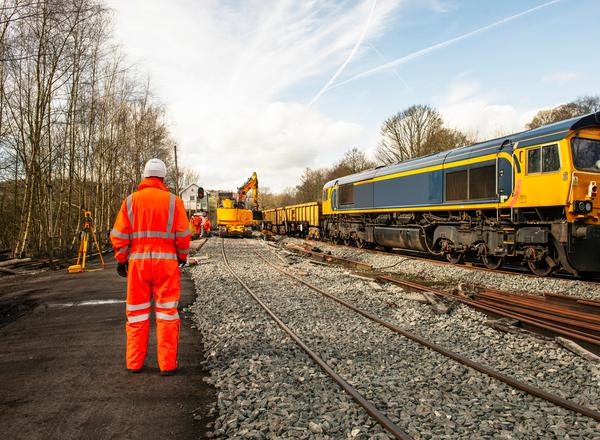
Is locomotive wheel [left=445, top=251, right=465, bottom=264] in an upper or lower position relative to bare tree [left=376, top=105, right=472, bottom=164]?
lower

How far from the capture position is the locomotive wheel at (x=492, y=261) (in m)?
10.8

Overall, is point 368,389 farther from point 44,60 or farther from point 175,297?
point 44,60

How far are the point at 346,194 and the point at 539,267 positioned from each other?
11109 mm

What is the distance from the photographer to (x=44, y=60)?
1370cm

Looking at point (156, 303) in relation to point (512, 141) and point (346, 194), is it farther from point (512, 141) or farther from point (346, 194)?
point (346, 194)

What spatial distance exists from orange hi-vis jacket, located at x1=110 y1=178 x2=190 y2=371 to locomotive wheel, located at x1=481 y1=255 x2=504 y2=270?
931cm

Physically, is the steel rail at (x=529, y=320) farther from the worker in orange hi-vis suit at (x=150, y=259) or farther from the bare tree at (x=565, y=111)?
the bare tree at (x=565, y=111)

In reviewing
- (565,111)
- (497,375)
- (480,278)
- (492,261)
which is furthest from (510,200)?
(565,111)

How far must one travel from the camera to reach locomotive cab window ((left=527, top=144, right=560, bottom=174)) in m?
9.03

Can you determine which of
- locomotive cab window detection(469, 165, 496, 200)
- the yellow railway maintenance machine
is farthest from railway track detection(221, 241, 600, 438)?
the yellow railway maintenance machine

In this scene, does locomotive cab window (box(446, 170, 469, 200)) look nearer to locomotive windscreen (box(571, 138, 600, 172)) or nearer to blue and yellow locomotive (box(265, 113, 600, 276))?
blue and yellow locomotive (box(265, 113, 600, 276))

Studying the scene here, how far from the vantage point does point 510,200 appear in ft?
32.6

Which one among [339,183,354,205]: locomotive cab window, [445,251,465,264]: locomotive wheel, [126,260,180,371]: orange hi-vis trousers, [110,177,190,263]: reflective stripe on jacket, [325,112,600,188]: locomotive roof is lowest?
[445,251,465,264]: locomotive wheel

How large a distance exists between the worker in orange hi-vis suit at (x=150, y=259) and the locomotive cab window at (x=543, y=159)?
8.47m
